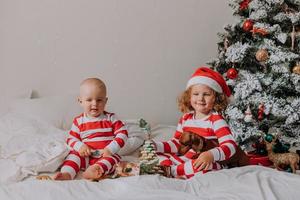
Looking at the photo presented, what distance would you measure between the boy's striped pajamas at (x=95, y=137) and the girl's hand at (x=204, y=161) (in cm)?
39

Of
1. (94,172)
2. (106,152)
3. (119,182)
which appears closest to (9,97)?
(106,152)

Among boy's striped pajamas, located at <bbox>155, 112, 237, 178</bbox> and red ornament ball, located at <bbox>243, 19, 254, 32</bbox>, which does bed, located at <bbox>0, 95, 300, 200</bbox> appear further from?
red ornament ball, located at <bbox>243, 19, 254, 32</bbox>

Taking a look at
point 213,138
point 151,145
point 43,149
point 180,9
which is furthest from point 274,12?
point 43,149

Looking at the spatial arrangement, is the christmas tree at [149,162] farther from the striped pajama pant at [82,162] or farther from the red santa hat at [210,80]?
the red santa hat at [210,80]

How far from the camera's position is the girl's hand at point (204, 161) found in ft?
6.36

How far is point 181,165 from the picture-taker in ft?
6.79

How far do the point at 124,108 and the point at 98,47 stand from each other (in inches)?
19.9

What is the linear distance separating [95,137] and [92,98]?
0.66ft

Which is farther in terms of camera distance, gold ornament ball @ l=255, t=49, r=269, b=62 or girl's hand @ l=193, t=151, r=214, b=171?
gold ornament ball @ l=255, t=49, r=269, b=62

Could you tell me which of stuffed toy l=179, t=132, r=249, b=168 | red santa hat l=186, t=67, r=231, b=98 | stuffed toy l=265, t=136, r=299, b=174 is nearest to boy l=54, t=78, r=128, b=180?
stuffed toy l=179, t=132, r=249, b=168

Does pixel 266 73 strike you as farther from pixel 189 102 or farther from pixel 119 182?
pixel 119 182

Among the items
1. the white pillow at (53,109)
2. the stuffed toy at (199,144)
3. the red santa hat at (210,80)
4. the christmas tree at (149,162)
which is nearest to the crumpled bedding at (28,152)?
the white pillow at (53,109)

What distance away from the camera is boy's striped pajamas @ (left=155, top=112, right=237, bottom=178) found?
201 centimetres

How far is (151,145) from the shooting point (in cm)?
200
